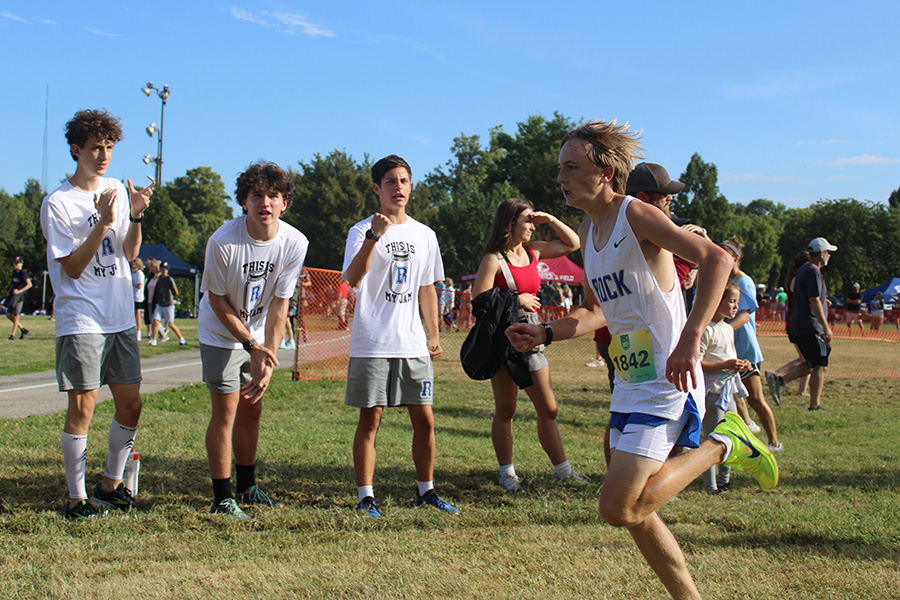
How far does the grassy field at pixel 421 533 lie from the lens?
10.0 ft

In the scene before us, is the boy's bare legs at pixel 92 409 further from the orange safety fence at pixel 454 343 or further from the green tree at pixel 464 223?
the green tree at pixel 464 223

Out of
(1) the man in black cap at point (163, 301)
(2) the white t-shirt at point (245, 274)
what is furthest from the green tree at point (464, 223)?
(2) the white t-shirt at point (245, 274)

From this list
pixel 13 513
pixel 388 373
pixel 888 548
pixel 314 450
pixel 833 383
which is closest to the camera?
pixel 888 548

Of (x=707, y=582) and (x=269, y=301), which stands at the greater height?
(x=269, y=301)

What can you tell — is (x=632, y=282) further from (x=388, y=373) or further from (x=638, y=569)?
(x=388, y=373)

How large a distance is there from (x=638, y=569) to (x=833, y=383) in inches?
394

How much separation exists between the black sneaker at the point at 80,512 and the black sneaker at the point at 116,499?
13cm

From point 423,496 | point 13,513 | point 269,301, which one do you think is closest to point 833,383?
point 423,496

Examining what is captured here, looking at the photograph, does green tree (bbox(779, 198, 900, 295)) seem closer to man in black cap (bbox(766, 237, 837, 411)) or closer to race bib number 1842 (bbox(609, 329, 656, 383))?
man in black cap (bbox(766, 237, 837, 411))

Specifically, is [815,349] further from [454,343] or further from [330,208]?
[330,208]

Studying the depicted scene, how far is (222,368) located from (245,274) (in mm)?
575

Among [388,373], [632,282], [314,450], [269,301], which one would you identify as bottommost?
[314,450]

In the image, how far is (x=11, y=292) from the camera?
17844 millimetres

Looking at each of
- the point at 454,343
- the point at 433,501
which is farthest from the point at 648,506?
the point at 454,343
